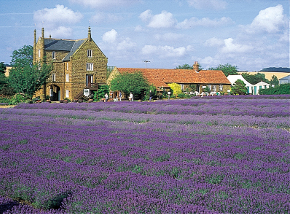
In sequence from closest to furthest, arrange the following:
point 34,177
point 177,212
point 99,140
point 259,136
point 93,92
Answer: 1. point 177,212
2. point 34,177
3. point 99,140
4. point 259,136
5. point 93,92

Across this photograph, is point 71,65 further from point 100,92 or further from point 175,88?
point 175,88

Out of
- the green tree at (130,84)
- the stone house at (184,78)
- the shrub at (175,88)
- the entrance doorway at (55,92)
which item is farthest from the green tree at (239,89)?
the entrance doorway at (55,92)

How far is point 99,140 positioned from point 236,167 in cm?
484

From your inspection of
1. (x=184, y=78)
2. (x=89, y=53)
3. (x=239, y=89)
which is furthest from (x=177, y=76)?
(x=89, y=53)

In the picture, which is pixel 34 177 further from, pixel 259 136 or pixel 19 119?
pixel 19 119

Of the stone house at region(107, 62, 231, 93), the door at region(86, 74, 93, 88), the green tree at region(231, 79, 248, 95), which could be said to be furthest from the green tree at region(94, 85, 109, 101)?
the green tree at region(231, 79, 248, 95)

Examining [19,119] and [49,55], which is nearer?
[19,119]

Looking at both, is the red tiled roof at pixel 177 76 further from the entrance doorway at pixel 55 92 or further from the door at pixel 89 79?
the entrance doorway at pixel 55 92

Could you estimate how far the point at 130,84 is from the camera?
48656 millimetres

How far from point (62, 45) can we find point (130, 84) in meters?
14.6

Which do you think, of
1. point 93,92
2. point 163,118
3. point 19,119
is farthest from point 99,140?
point 93,92

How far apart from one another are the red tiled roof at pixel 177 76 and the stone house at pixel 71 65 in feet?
24.2

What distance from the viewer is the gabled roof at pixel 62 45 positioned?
5456 centimetres

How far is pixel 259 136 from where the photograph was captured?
1178 centimetres
